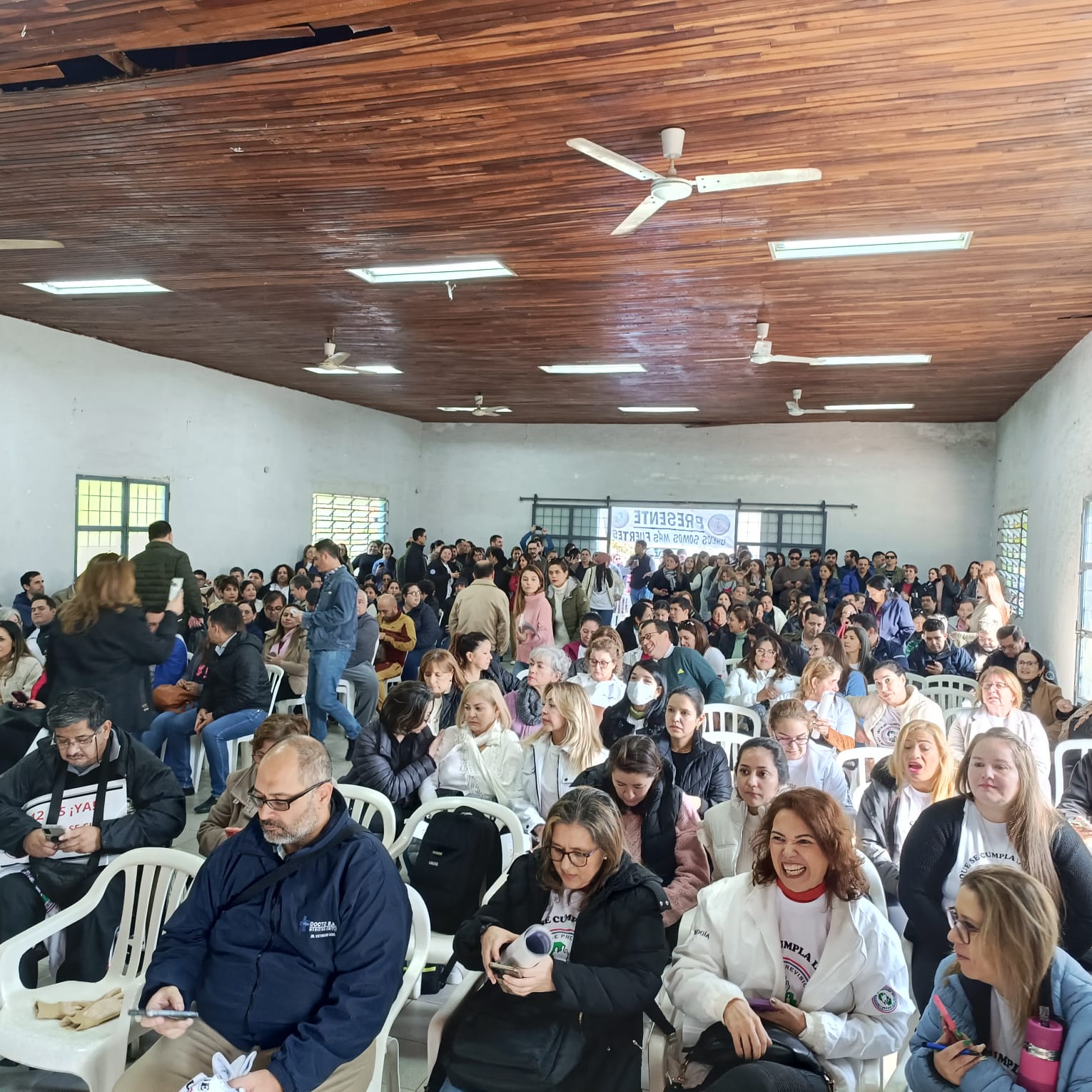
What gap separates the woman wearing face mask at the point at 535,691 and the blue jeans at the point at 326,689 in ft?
5.18

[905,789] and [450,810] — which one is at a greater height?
[905,789]

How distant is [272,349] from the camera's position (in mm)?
10266

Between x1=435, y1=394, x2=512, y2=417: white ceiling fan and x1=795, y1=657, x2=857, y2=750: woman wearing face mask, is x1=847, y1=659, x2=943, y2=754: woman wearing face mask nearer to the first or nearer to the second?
x1=795, y1=657, x2=857, y2=750: woman wearing face mask

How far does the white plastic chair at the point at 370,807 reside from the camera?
11.6ft

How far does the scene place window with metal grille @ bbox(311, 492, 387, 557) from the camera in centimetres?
1447

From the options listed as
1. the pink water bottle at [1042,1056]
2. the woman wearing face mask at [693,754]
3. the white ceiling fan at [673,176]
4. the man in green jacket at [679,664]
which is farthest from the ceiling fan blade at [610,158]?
the pink water bottle at [1042,1056]

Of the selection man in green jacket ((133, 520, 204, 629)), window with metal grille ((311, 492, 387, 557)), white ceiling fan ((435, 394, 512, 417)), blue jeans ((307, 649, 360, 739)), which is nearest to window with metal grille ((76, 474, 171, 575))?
man in green jacket ((133, 520, 204, 629))

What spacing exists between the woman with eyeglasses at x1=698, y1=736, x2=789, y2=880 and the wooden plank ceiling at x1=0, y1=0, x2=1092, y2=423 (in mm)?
2527

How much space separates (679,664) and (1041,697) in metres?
2.16

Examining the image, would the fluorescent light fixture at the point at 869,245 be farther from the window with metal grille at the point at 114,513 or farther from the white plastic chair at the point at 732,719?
the window with metal grille at the point at 114,513

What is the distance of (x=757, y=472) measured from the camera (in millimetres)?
16203

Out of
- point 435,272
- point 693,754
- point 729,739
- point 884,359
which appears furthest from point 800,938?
point 884,359

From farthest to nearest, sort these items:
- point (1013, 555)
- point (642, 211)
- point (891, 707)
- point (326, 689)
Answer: point (1013, 555)
point (326, 689)
point (891, 707)
point (642, 211)

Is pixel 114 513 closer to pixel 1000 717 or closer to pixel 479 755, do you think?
pixel 479 755
